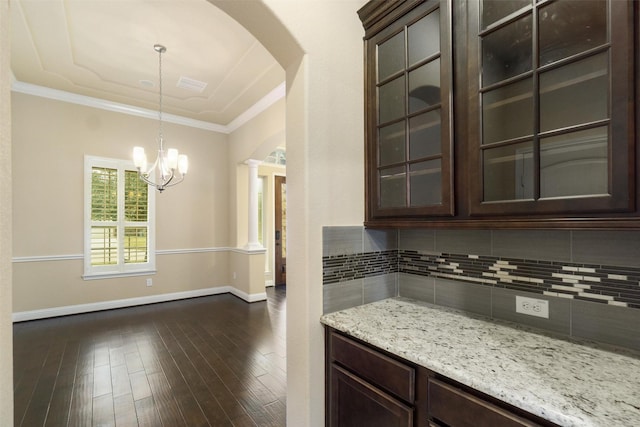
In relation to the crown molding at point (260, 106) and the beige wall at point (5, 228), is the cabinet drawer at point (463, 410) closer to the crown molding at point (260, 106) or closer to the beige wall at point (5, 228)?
the beige wall at point (5, 228)

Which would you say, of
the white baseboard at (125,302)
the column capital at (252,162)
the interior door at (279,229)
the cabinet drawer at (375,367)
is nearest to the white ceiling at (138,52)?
the column capital at (252,162)

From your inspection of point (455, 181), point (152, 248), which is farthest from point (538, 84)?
point (152, 248)

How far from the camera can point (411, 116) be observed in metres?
1.52

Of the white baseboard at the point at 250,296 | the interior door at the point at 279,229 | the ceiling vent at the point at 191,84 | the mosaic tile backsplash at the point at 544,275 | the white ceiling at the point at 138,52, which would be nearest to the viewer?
the mosaic tile backsplash at the point at 544,275

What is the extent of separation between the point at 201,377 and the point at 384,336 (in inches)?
80.8

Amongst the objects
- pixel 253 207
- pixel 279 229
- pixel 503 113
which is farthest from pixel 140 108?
pixel 503 113

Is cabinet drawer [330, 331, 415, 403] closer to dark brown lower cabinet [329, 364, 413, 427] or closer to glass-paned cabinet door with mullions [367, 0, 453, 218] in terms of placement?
dark brown lower cabinet [329, 364, 413, 427]

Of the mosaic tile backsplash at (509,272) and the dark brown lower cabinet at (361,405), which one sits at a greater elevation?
the mosaic tile backsplash at (509,272)

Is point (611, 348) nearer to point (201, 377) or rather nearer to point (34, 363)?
point (201, 377)

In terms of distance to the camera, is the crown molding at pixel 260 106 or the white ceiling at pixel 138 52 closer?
the white ceiling at pixel 138 52

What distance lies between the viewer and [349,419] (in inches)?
55.5

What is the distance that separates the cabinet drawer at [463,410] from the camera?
2.88ft

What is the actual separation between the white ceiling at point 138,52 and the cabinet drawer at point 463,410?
311 cm

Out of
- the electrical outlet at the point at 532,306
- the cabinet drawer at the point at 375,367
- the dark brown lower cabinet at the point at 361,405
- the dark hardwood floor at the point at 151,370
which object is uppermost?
the electrical outlet at the point at 532,306
